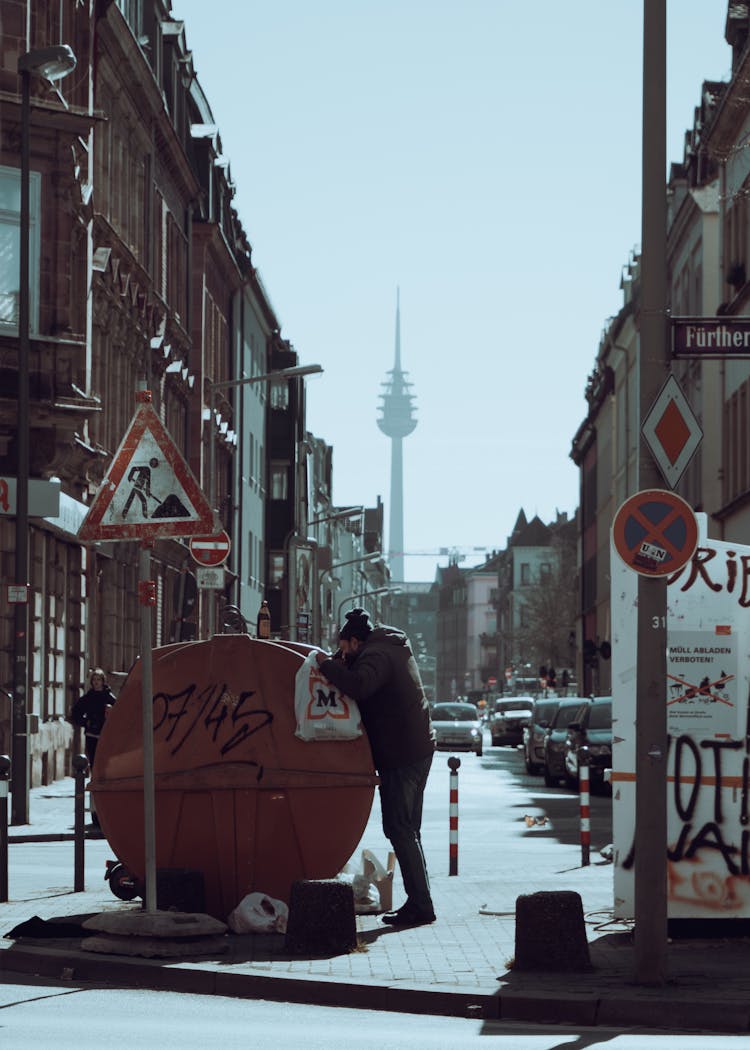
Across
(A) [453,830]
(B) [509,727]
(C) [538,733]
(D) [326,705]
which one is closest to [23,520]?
(A) [453,830]

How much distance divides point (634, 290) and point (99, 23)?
4553 centimetres

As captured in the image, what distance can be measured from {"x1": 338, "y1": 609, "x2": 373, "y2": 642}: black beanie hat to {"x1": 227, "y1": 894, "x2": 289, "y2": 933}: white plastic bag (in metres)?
1.80

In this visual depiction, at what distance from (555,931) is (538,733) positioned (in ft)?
117

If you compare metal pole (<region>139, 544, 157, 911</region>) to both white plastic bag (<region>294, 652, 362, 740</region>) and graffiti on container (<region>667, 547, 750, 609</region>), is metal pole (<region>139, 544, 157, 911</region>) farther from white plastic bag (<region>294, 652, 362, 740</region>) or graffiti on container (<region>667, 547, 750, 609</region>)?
graffiti on container (<region>667, 547, 750, 609</region>)

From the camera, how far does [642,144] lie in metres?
11.0

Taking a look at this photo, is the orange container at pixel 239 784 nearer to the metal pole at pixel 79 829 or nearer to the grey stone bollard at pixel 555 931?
the metal pole at pixel 79 829

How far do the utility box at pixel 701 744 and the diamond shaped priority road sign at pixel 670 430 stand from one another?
1.73 metres

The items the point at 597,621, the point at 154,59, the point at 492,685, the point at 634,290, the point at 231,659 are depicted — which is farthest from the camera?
the point at 492,685

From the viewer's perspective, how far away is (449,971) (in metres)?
11.1

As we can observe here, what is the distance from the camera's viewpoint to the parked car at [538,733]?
4603 centimetres

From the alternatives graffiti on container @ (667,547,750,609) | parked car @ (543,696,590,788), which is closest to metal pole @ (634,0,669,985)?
graffiti on container @ (667,547,750,609)

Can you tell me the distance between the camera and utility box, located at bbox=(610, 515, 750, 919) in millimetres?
12586

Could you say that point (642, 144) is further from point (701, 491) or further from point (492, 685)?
point (492, 685)

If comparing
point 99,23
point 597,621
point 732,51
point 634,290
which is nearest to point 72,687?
point 99,23
